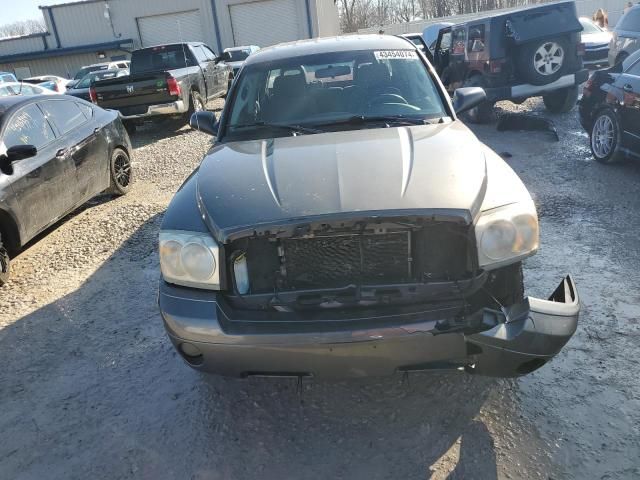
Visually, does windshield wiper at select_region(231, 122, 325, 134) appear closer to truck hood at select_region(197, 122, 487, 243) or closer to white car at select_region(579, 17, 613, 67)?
truck hood at select_region(197, 122, 487, 243)

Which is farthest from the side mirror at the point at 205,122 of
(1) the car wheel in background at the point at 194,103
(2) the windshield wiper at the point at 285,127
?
(1) the car wheel in background at the point at 194,103

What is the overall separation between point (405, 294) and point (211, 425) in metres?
1.26

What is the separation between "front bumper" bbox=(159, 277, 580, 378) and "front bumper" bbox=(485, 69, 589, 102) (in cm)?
762

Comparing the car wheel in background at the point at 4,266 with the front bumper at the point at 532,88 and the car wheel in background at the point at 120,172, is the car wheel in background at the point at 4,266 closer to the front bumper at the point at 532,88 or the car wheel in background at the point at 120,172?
the car wheel in background at the point at 120,172

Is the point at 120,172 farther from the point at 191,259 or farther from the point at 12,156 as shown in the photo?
the point at 191,259

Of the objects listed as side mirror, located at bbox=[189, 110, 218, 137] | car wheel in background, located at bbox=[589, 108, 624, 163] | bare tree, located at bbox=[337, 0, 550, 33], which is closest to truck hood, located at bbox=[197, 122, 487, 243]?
side mirror, located at bbox=[189, 110, 218, 137]

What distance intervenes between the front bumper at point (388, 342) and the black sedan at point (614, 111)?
457cm

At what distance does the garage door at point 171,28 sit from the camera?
32.4m

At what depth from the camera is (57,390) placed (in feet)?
10.3

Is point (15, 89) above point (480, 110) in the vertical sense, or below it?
above

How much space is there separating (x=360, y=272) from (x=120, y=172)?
5.70 metres

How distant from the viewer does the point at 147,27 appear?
33188mm

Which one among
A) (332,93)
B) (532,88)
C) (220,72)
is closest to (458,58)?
(532,88)

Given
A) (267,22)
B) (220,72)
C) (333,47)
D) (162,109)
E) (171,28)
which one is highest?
(171,28)
